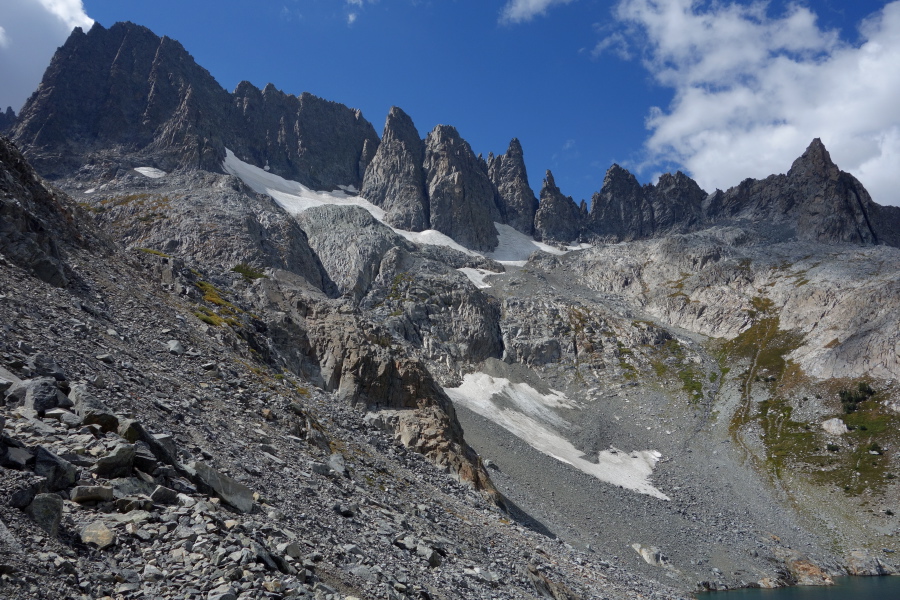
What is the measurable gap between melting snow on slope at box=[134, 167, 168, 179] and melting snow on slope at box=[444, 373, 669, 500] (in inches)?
4599

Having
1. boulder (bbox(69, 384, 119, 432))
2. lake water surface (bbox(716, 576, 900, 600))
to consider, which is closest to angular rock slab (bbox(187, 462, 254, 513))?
boulder (bbox(69, 384, 119, 432))

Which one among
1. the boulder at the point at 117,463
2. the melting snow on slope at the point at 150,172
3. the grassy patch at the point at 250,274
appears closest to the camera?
the boulder at the point at 117,463

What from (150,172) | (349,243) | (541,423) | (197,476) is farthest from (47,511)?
(150,172)

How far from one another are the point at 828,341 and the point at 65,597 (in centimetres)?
15652

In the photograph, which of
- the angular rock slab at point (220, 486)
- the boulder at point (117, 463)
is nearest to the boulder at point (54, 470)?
the boulder at point (117, 463)

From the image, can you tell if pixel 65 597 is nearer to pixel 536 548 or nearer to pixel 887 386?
pixel 536 548

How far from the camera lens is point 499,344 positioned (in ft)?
471

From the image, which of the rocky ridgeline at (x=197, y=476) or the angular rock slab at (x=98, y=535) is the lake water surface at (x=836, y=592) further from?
the angular rock slab at (x=98, y=535)

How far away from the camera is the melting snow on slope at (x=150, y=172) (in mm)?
171875

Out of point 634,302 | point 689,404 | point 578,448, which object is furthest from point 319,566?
point 634,302

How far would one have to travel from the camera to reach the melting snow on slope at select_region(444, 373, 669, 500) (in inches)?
3647

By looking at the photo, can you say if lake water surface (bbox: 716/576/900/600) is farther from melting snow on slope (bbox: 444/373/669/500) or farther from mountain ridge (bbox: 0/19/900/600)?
melting snow on slope (bbox: 444/373/669/500)

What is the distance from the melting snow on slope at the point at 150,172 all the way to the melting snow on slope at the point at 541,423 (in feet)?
383

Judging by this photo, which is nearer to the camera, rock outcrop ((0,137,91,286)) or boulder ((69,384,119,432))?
boulder ((69,384,119,432))
